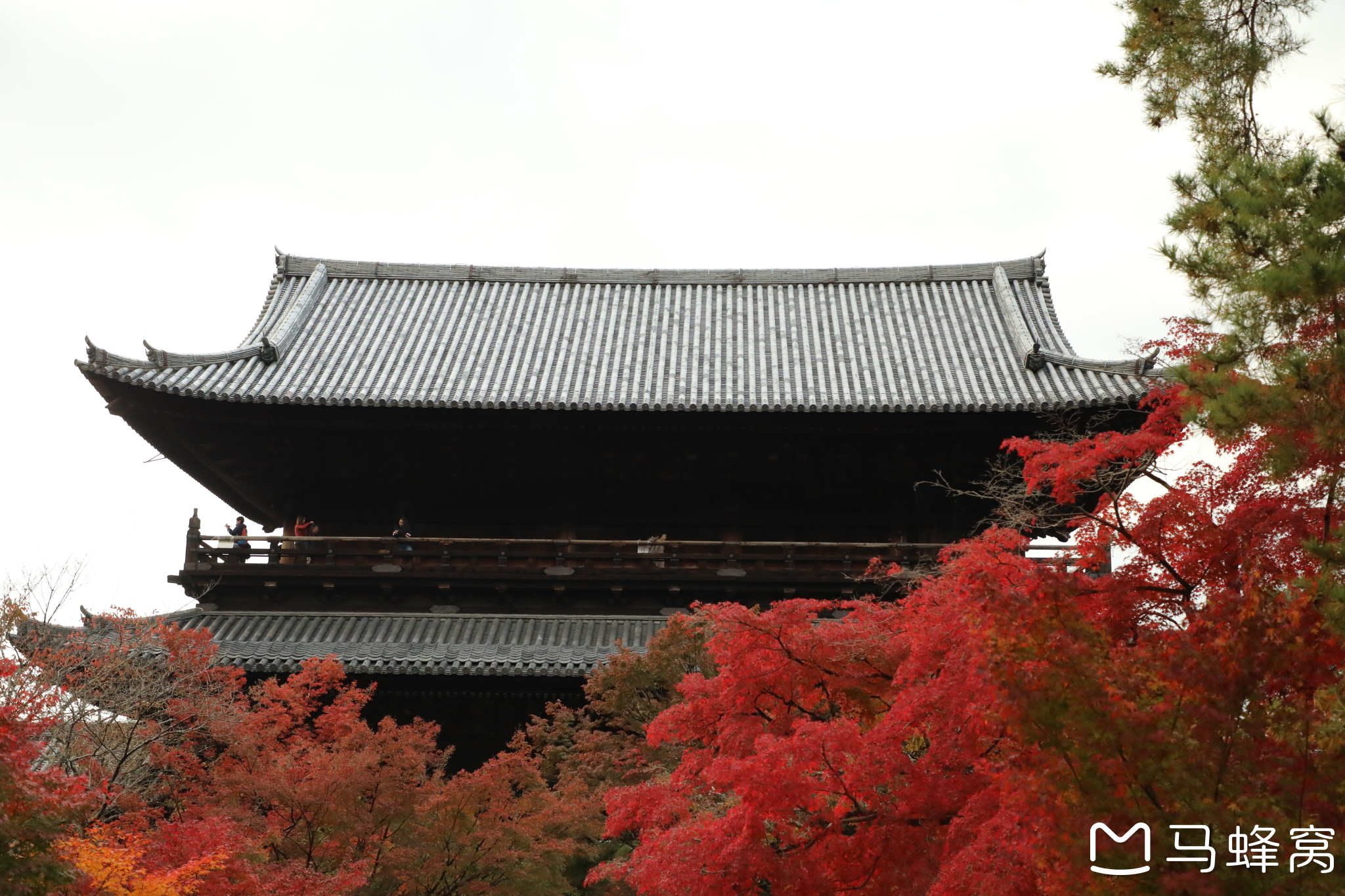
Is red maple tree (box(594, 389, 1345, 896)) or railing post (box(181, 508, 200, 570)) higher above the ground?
railing post (box(181, 508, 200, 570))

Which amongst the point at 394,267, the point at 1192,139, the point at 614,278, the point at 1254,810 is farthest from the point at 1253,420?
the point at 394,267

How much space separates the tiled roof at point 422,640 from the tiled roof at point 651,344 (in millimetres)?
3048

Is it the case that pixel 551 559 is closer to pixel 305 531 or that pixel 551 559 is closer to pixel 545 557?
pixel 545 557

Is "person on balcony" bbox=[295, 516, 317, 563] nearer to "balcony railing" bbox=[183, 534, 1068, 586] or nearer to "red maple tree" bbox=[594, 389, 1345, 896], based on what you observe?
"balcony railing" bbox=[183, 534, 1068, 586]

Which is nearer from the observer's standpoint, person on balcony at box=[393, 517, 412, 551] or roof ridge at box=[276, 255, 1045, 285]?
person on balcony at box=[393, 517, 412, 551]

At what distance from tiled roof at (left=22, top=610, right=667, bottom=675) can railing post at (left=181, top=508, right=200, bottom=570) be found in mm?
A: 687

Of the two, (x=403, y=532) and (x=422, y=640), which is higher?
(x=403, y=532)

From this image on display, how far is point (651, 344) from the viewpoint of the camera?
20250mm

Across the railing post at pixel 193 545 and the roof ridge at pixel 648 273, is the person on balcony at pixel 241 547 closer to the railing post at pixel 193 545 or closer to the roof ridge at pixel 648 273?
the railing post at pixel 193 545

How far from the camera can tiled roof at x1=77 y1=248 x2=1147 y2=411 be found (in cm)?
1744

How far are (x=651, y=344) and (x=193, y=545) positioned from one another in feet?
25.8

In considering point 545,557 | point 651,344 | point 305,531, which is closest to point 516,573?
point 545,557

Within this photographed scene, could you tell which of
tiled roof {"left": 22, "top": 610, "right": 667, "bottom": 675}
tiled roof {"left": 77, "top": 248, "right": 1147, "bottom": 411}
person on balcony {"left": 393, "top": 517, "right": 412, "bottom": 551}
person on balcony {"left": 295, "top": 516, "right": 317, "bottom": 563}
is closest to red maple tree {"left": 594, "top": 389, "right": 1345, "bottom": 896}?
tiled roof {"left": 22, "top": 610, "right": 667, "bottom": 675}

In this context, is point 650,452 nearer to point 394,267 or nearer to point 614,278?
point 614,278
